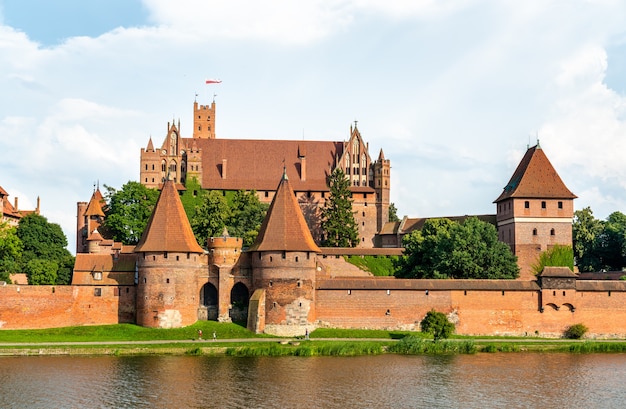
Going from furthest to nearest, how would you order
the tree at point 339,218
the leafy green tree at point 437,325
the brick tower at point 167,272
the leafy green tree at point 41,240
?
the tree at point 339,218 < the leafy green tree at point 41,240 < the brick tower at point 167,272 < the leafy green tree at point 437,325

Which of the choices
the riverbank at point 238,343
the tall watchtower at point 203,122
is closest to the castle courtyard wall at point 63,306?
the riverbank at point 238,343

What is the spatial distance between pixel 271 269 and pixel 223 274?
3428mm

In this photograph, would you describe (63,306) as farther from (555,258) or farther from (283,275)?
(555,258)

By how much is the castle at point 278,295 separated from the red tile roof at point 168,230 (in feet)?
0.19

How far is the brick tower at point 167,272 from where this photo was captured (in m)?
53.0

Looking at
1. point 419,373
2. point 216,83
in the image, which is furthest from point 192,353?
point 216,83

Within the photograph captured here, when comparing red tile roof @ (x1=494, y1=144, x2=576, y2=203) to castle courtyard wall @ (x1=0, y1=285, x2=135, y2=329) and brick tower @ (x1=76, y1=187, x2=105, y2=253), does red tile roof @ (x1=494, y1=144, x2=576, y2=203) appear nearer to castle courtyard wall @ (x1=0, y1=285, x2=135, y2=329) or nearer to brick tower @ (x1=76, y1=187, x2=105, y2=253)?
castle courtyard wall @ (x1=0, y1=285, x2=135, y2=329)

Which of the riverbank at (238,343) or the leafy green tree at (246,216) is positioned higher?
the leafy green tree at (246,216)

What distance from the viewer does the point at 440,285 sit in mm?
54156

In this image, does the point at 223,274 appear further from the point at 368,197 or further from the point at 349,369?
the point at 368,197

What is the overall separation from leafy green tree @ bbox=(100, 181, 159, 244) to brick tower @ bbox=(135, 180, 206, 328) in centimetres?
1851

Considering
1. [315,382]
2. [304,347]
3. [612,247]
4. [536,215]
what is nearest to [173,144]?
[536,215]

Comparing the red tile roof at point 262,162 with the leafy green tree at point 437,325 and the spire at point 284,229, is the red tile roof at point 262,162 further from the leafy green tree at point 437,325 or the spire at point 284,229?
the leafy green tree at point 437,325

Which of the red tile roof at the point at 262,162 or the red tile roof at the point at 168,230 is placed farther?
the red tile roof at the point at 262,162
